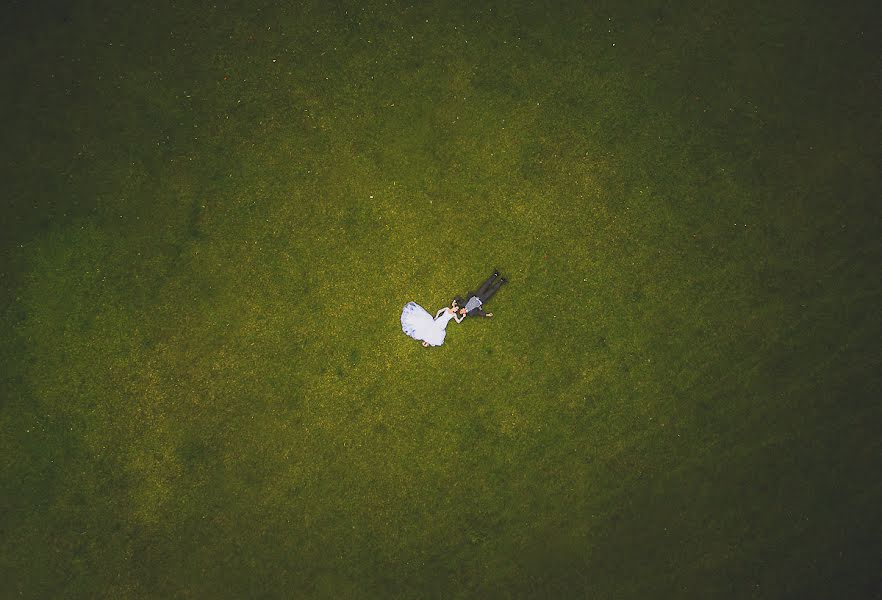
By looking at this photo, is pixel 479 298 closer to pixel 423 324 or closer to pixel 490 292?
pixel 490 292

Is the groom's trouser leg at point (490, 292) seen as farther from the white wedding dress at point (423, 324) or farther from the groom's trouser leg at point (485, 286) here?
the white wedding dress at point (423, 324)

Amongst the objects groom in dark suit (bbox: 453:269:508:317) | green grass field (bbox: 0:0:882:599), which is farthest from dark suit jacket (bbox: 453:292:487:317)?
green grass field (bbox: 0:0:882:599)

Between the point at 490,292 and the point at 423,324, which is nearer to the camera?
the point at 423,324

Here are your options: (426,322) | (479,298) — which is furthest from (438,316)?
(479,298)

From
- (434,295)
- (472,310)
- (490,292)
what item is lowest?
(472,310)

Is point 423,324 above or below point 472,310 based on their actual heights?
above

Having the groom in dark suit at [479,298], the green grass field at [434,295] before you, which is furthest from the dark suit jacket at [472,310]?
the green grass field at [434,295]
